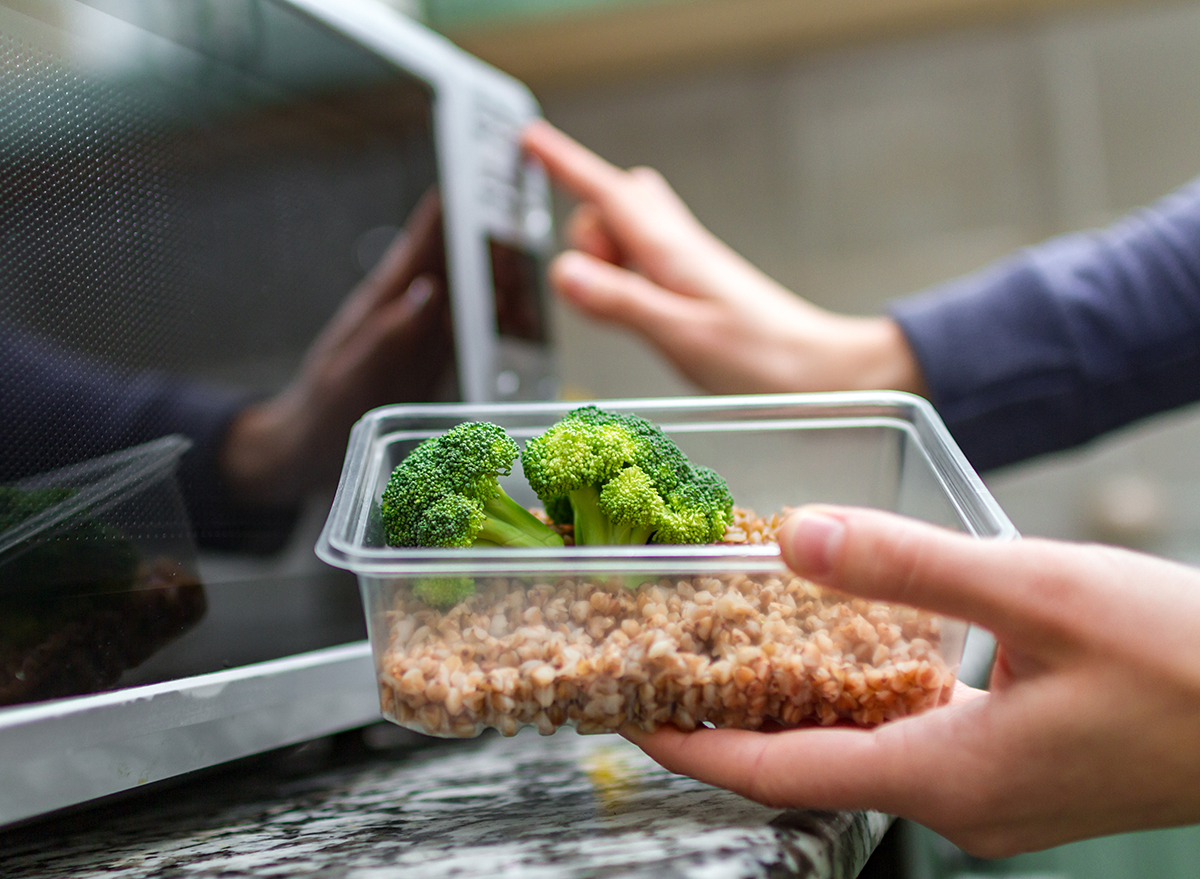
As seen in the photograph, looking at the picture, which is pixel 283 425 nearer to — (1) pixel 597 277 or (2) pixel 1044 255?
(1) pixel 597 277

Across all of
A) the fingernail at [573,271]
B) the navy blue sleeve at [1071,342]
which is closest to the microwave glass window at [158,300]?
the fingernail at [573,271]

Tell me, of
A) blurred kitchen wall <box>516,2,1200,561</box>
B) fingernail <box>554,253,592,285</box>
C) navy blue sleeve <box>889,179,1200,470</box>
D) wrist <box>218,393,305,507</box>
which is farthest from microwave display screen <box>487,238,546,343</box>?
blurred kitchen wall <box>516,2,1200,561</box>

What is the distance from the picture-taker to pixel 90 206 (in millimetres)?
479

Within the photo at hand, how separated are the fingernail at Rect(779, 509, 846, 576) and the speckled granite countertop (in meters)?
0.12

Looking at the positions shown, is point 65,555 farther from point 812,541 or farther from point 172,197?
point 812,541

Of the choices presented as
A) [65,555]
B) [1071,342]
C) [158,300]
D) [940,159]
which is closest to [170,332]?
[158,300]

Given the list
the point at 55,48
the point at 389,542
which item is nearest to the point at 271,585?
the point at 389,542

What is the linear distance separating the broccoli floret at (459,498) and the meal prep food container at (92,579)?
0.47ft

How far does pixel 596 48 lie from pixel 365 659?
1.75 metres

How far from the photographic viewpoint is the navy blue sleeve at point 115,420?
433 millimetres

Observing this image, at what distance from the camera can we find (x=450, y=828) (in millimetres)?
439

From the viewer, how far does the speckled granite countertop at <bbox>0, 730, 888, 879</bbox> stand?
0.37 meters

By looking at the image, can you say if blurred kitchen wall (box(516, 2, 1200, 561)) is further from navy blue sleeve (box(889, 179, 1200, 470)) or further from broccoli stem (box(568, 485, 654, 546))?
broccoli stem (box(568, 485, 654, 546))

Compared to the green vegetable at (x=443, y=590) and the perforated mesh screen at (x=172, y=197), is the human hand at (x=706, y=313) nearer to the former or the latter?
the perforated mesh screen at (x=172, y=197)
